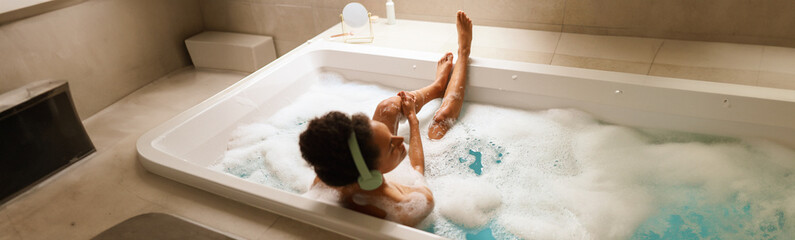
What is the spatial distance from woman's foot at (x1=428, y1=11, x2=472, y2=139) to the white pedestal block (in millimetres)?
1307

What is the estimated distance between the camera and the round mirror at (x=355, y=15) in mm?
2330

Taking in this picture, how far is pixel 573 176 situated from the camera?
151 cm

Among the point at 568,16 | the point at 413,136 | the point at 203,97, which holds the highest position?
the point at 568,16

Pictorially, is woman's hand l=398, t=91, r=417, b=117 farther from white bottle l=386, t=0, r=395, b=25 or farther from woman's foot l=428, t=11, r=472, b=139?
white bottle l=386, t=0, r=395, b=25

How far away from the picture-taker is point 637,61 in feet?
Answer: 6.37

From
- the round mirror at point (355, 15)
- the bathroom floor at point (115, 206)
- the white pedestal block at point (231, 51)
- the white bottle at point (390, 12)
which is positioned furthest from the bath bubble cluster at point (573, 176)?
the white pedestal block at point (231, 51)

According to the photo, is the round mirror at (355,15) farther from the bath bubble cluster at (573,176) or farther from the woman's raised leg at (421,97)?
the bath bubble cluster at (573,176)

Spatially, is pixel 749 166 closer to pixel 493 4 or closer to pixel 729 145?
pixel 729 145

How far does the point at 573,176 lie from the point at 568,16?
3.42 feet

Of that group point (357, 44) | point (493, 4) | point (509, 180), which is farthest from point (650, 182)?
point (357, 44)

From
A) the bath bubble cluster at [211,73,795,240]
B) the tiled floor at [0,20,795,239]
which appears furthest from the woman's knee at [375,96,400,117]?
the tiled floor at [0,20,795,239]

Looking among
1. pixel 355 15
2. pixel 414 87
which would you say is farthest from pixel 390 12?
pixel 414 87

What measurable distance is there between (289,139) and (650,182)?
1260 millimetres

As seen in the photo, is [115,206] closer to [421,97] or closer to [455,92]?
[421,97]
